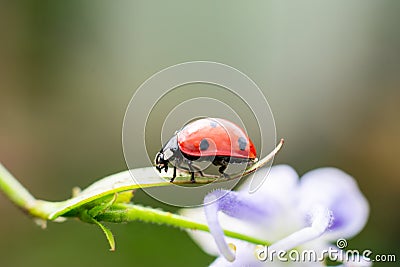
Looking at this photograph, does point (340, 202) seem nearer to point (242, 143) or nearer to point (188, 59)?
point (242, 143)

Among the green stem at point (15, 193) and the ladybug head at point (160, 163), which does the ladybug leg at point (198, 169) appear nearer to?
the ladybug head at point (160, 163)

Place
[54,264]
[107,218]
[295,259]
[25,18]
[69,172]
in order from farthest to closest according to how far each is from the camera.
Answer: [25,18] < [69,172] < [54,264] < [295,259] < [107,218]

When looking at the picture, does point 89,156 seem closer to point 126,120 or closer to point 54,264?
point 54,264

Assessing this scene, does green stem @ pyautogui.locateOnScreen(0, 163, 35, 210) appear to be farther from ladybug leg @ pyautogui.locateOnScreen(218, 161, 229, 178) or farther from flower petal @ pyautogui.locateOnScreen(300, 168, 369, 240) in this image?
flower petal @ pyautogui.locateOnScreen(300, 168, 369, 240)

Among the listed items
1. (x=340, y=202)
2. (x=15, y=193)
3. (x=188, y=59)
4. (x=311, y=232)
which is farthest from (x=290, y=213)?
(x=188, y=59)

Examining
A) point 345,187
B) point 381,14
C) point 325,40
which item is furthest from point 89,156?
point 345,187

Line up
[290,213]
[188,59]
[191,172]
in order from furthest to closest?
[188,59] → [290,213] → [191,172]

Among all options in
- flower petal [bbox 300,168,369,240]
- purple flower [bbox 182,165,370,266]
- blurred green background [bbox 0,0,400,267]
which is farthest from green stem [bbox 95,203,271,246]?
blurred green background [bbox 0,0,400,267]
